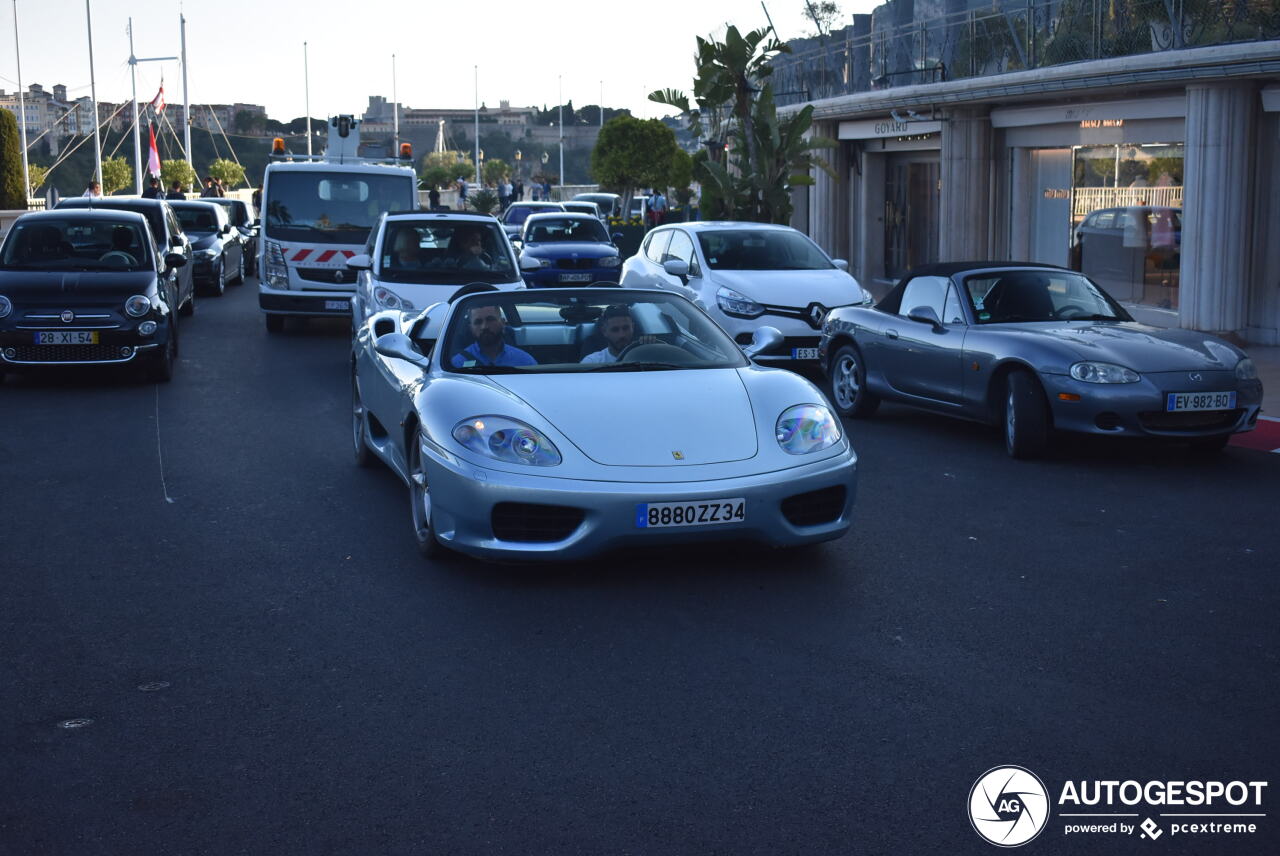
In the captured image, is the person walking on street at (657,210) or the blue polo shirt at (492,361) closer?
the blue polo shirt at (492,361)

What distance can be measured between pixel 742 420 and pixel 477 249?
979 centimetres

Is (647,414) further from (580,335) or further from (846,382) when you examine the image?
(846,382)

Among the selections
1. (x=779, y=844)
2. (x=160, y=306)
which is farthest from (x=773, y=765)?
(x=160, y=306)

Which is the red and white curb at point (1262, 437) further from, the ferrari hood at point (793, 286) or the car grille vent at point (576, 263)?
the car grille vent at point (576, 263)

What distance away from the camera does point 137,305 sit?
14.0m

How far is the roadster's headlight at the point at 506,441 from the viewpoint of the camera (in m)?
6.40

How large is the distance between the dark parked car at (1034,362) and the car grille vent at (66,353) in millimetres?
6882

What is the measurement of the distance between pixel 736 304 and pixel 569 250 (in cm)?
1113

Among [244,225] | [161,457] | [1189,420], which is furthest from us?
[244,225]

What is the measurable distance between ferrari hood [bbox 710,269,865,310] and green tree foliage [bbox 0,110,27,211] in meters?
28.1

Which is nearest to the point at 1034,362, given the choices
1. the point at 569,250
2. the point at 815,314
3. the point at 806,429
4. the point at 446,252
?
the point at 806,429

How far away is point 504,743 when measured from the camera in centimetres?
459

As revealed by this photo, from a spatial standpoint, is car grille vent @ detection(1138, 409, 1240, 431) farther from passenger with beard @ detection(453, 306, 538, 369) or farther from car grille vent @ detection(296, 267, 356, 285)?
car grille vent @ detection(296, 267, 356, 285)

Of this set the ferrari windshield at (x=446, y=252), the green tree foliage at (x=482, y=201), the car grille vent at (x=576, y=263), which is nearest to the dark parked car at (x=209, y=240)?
the car grille vent at (x=576, y=263)
